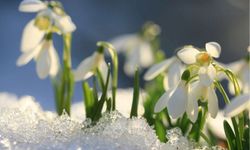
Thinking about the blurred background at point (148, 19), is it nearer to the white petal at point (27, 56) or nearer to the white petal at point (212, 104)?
the white petal at point (27, 56)

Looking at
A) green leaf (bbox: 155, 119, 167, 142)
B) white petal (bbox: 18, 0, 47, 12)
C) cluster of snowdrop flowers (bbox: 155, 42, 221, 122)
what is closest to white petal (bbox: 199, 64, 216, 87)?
cluster of snowdrop flowers (bbox: 155, 42, 221, 122)

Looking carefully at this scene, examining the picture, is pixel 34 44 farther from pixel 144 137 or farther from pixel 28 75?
pixel 28 75

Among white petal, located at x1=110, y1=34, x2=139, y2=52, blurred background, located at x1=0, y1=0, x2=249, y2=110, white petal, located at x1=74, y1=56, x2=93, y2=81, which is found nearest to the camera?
white petal, located at x1=74, y1=56, x2=93, y2=81

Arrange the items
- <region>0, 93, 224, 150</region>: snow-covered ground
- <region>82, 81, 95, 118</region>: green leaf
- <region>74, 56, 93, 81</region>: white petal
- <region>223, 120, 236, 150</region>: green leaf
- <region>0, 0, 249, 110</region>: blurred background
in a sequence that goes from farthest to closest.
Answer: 1. <region>0, 0, 249, 110</region>: blurred background
2. <region>74, 56, 93, 81</region>: white petal
3. <region>82, 81, 95, 118</region>: green leaf
4. <region>223, 120, 236, 150</region>: green leaf
5. <region>0, 93, 224, 150</region>: snow-covered ground

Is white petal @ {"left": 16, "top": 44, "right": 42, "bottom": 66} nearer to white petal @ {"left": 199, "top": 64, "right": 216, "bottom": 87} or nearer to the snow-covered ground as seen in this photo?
the snow-covered ground

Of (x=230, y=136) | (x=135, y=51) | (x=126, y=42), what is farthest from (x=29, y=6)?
(x=126, y=42)

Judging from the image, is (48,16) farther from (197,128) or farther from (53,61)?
(197,128)

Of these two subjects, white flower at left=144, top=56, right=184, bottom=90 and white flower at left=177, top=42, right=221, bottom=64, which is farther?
white flower at left=144, top=56, right=184, bottom=90

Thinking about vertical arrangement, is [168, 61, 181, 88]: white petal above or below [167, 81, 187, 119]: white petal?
below

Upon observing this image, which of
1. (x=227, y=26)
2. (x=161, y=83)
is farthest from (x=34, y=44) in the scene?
(x=227, y=26)
